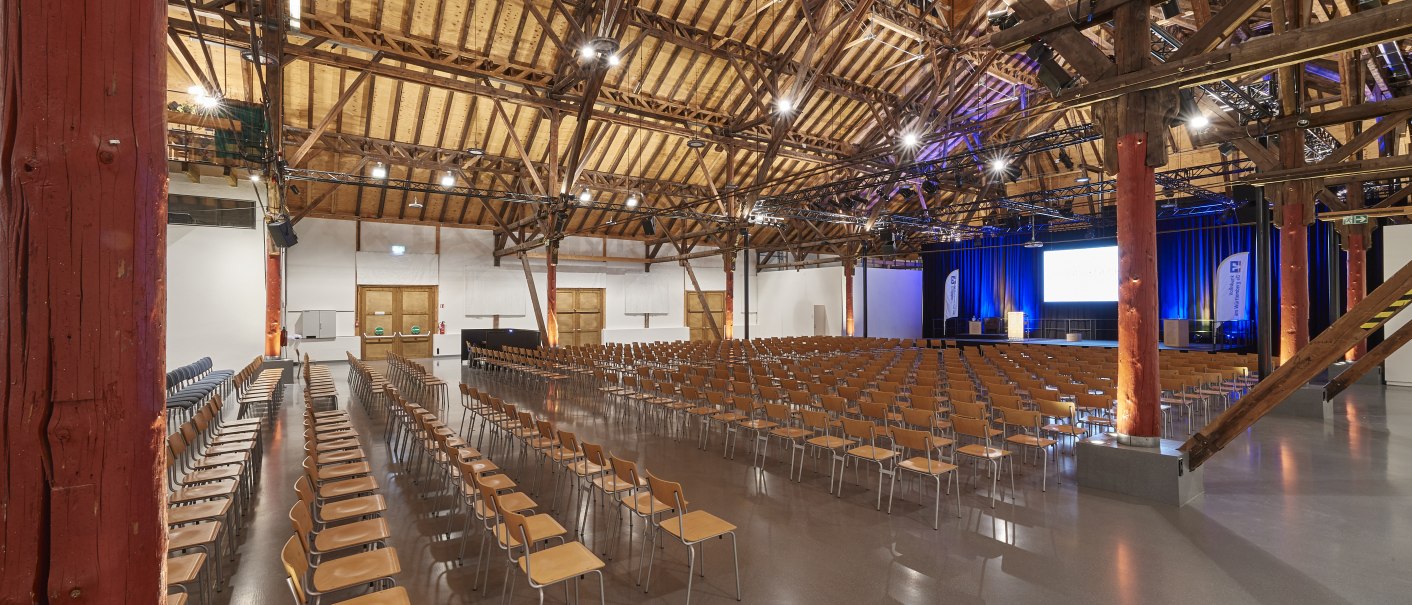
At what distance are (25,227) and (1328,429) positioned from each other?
12770mm

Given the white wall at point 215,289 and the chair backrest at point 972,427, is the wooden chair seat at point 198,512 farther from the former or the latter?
the white wall at point 215,289

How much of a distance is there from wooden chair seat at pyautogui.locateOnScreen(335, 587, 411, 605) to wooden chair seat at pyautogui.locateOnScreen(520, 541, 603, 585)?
2.02 ft

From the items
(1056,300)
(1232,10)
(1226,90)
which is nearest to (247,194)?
(1232,10)

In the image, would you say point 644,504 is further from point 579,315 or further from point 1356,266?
point 579,315

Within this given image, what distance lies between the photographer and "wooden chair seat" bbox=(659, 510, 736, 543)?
3.70 meters

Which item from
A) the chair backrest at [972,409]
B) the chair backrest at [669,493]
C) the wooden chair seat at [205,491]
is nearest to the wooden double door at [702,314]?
the chair backrest at [972,409]

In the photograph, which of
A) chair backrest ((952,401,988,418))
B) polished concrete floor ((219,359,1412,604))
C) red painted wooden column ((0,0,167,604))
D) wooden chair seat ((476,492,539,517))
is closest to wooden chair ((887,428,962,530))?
polished concrete floor ((219,359,1412,604))

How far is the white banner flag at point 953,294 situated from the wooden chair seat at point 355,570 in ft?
88.2

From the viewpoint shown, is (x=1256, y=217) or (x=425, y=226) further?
(x=425, y=226)

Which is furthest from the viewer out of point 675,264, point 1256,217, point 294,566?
point 675,264

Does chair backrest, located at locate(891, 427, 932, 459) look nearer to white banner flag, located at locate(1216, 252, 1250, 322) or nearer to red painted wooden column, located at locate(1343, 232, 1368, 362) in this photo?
red painted wooden column, located at locate(1343, 232, 1368, 362)

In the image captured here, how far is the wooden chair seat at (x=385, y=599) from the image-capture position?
281cm

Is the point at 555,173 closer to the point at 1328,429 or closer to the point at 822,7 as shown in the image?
the point at 822,7

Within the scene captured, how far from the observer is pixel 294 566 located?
2.69 m
